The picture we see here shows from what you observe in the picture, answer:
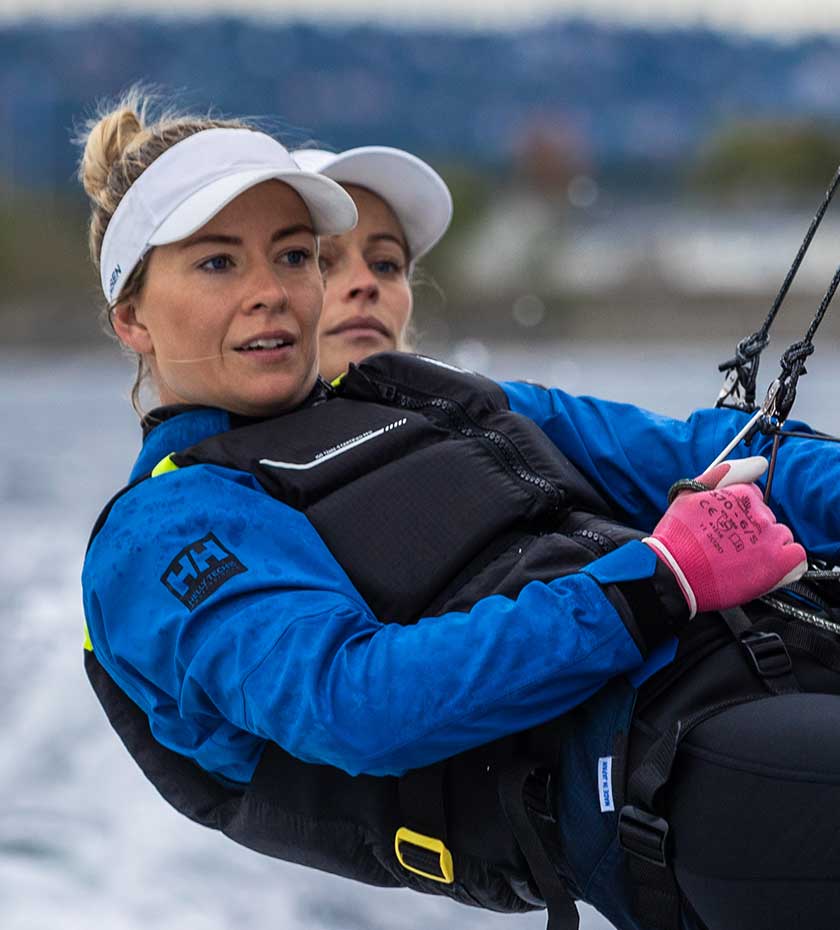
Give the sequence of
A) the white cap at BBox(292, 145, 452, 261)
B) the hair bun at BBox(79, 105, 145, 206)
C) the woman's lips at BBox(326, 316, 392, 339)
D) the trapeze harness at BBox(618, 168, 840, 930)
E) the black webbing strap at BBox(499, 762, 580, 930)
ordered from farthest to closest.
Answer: the woman's lips at BBox(326, 316, 392, 339) < the white cap at BBox(292, 145, 452, 261) < the hair bun at BBox(79, 105, 145, 206) < the black webbing strap at BBox(499, 762, 580, 930) < the trapeze harness at BBox(618, 168, 840, 930)

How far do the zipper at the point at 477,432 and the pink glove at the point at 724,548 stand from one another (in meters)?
0.16

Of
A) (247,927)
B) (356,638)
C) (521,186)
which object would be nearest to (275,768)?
(356,638)

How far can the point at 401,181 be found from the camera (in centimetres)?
222

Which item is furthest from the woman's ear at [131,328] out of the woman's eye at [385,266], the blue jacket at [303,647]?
the woman's eye at [385,266]

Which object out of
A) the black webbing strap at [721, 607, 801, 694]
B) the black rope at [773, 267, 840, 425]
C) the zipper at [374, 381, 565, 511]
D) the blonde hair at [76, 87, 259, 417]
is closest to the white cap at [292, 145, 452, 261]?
the blonde hair at [76, 87, 259, 417]

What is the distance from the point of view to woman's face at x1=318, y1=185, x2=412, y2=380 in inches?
88.7

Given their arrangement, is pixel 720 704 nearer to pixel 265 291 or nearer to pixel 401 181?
pixel 265 291

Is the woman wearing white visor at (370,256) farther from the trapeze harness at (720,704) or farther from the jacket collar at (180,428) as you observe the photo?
the trapeze harness at (720,704)

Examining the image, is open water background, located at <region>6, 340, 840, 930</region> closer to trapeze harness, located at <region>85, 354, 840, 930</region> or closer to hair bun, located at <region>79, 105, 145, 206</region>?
trapeze harness, located at <region>85, 354, 840, 930</region>

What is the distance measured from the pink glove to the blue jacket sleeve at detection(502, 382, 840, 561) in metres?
0.29

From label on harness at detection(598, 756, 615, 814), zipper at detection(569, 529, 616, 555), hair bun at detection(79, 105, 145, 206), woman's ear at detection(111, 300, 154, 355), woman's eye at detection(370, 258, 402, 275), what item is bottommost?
label on harness at detection(598, 756, 615, 814)

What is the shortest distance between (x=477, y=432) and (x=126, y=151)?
513 millimetres

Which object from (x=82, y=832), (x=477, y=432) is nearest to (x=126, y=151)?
(x=477, y=432)

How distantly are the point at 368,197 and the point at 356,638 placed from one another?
3.81ft
